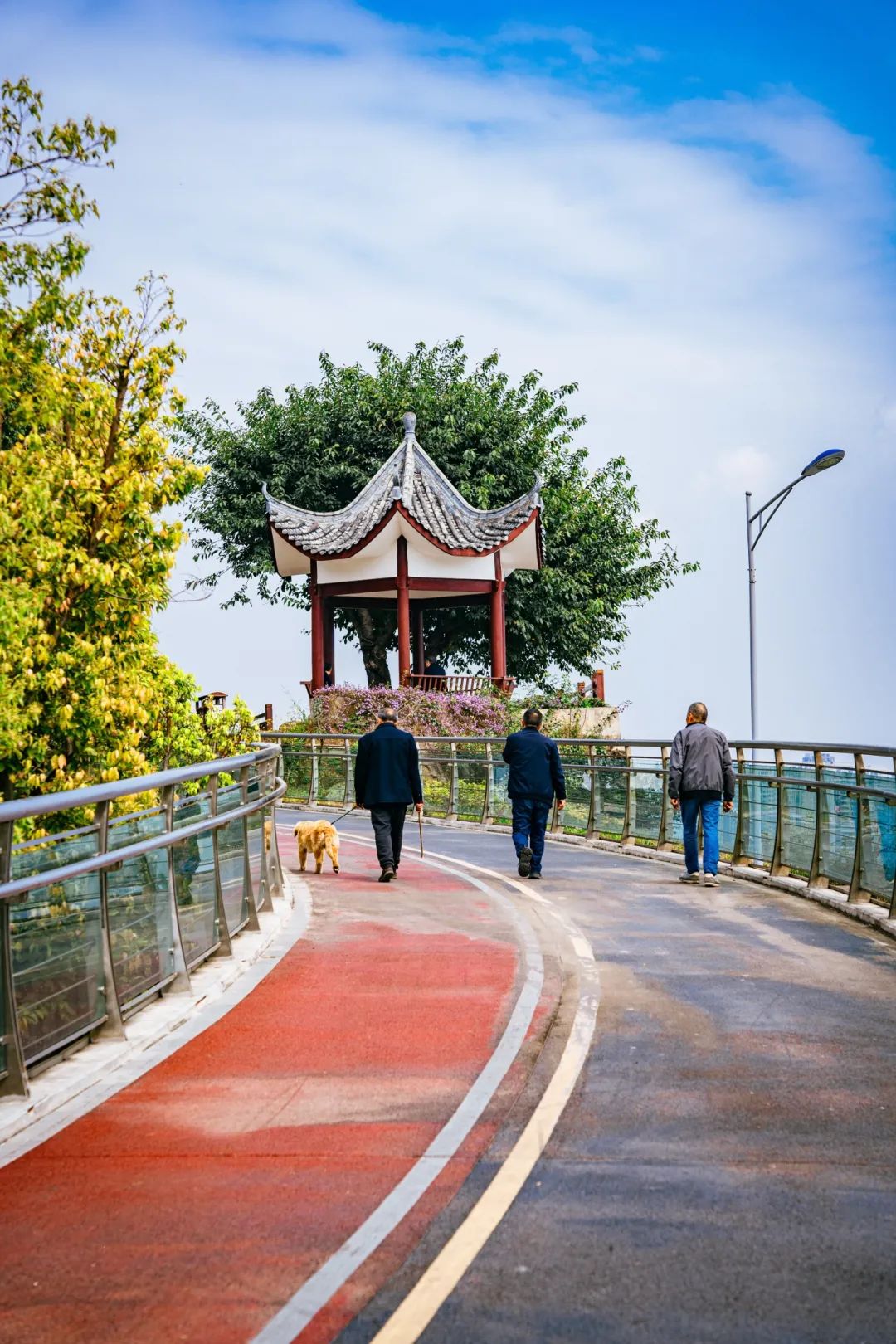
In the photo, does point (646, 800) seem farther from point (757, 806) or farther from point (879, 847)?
point (879, 847)

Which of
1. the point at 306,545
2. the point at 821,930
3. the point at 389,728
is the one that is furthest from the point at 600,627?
the point at 821,930

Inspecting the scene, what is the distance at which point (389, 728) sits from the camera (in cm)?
1717

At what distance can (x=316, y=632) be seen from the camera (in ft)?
135

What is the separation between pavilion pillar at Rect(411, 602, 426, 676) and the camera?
140 ft

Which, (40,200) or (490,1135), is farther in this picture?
(40,200)

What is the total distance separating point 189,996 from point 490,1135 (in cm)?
372

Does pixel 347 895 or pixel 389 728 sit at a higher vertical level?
pixel 389 728

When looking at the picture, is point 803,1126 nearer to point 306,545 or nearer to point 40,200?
point 40,200

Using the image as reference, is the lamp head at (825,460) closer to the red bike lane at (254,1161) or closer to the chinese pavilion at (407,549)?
the chinese pavilion at (407,549)

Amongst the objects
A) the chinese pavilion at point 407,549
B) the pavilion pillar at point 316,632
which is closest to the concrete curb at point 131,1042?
the chinese pavilion at point 407,549

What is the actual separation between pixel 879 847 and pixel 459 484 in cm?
3401

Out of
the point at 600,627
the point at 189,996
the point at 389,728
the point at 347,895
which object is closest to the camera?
the point at 189,996

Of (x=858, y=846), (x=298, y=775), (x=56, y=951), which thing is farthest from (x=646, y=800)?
(x=56, y=951)

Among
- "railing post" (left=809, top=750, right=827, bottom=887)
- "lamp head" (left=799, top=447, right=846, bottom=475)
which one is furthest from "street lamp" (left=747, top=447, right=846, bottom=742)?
"railing post" (left=809, top=750, right=827, bottom=887)
